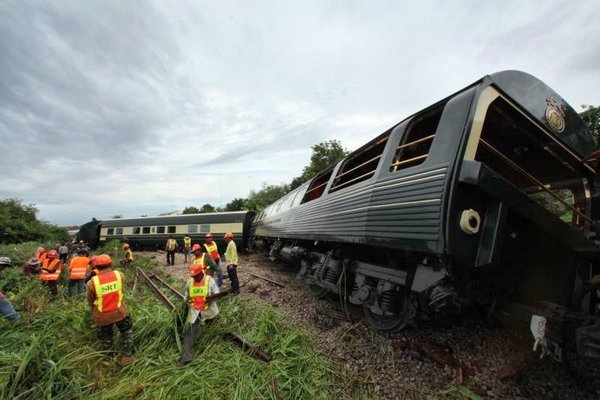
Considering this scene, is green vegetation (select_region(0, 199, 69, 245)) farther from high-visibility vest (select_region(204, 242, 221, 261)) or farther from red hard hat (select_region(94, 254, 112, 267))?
red hard hat (select_region(94, 254, 112, 267))

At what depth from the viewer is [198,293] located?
4.70 metres

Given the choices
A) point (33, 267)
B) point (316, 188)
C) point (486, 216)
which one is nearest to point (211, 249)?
point (316, 188)

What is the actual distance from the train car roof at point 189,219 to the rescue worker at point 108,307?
1509cm

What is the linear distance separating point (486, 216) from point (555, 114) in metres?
1.65

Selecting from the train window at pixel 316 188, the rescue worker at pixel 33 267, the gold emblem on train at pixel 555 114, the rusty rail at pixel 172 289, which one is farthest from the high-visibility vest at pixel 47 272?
the gold emblem on train at pixel 555 114

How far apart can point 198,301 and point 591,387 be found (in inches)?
184

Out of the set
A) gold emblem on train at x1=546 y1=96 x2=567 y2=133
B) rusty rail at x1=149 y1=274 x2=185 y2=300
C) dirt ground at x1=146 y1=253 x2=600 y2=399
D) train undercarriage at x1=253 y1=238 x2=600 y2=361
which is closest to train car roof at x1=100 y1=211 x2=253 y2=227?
rusty rail at x1=149 y1=274 x2=185 y2=300

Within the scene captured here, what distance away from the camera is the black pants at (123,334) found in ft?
14.7

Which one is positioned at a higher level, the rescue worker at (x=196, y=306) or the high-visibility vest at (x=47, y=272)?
the rescue worker at (x=196, y=306)

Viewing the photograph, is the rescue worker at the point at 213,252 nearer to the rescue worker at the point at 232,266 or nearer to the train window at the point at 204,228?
the rescue worker at the point at 232,266

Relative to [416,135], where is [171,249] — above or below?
below

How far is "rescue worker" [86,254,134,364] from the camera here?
4489 millimetres

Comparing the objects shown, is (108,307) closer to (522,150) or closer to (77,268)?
(77,268)

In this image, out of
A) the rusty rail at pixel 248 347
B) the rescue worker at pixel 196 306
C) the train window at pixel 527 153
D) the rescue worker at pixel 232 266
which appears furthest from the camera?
the rescue worker at pixel 232 266
